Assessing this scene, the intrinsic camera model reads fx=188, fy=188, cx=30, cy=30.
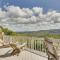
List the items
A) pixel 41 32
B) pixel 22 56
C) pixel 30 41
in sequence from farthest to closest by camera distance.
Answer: pixel 41 32 → pixel 30 41 → pixel 22 56

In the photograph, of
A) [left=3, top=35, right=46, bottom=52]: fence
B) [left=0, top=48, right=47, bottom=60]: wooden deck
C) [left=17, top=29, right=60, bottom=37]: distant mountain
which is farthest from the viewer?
[left=17, top=29, right=60, bottom=37]: distant mountain

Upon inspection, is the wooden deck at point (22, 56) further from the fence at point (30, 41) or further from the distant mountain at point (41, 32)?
the distant mountain at point (41, 32)

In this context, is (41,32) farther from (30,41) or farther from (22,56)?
(22,56)

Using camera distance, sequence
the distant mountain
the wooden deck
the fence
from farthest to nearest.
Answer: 1. the distant mountain
2. the fence
3. the wooden deck

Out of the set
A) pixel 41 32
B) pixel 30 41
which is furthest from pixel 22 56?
pixel 41 32

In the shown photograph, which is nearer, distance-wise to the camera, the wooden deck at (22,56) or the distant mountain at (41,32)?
the wooden deck at (22,56)

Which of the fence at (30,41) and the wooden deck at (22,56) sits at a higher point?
the fence at (30,41)

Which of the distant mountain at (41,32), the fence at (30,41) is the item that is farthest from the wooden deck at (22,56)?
the distant mountain at (41,32)

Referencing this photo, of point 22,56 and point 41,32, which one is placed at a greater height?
point 41,32

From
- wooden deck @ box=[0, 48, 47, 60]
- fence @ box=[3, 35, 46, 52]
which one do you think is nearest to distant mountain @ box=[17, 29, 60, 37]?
fence @ box=[3, 35, 46, 52]

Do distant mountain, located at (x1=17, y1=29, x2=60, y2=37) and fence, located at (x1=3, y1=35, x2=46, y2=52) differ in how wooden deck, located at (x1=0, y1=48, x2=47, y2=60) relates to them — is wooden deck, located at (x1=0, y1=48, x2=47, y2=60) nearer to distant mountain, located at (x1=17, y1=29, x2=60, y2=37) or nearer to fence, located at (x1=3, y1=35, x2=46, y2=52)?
fence, located at (x1=3, y1=35, x2=46, y2=52)

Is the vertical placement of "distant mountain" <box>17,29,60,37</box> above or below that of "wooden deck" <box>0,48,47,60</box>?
above

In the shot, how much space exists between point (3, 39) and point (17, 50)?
1.71 feet

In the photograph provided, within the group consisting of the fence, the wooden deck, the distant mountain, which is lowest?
the wooden deck
